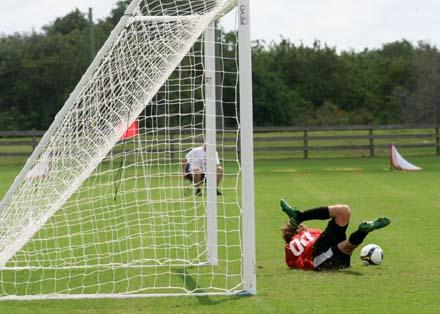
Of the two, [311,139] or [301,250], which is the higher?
[301,250]

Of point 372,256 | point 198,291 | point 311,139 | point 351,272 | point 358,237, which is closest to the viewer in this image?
point 198,291

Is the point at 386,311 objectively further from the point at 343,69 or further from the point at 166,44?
the point at 343,69

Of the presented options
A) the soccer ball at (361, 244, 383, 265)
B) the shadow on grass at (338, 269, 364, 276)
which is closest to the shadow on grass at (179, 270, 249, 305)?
the shadow on grass at (338, 269, 364, 276)

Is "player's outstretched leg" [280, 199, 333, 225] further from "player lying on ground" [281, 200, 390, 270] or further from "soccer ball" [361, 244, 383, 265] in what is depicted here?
"soccer ball" [361, 244, 383, 265]

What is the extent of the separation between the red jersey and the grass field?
0.51 feet

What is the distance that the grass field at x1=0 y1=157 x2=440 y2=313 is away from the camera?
879 cm

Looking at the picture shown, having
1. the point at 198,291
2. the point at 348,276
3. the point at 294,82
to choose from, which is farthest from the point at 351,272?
the point at 294,82

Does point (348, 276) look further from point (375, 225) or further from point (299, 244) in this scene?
point (299, 244)

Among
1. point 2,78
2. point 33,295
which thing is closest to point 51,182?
point 33,295

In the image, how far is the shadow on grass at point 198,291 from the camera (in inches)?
360

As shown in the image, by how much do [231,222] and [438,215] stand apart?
342 cm

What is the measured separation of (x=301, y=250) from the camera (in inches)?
421

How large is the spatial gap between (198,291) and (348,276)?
1.60 metres

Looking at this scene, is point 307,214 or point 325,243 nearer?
point 325,243
